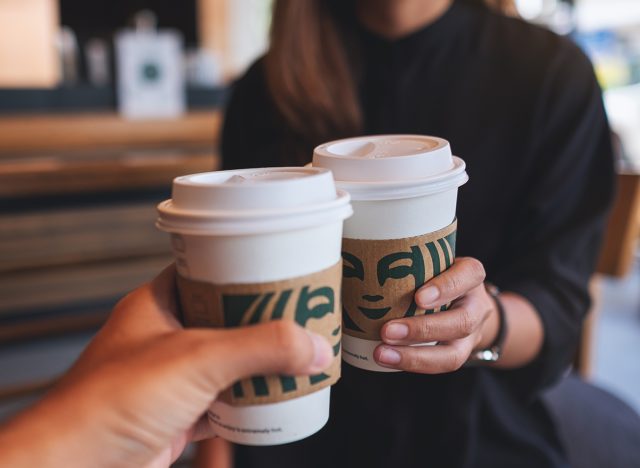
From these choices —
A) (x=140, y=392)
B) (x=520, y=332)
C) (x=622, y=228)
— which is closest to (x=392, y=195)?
(x=140, y=392)

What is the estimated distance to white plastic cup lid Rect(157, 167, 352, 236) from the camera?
47 centimetres

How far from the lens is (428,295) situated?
0.56 meters

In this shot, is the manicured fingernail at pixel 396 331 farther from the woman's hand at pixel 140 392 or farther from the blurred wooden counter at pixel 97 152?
the blurred wooden counter at pixel 97 152

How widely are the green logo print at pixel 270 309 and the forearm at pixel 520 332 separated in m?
0.52

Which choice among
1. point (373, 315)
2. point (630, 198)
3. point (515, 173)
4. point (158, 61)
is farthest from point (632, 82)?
point (373, 315)

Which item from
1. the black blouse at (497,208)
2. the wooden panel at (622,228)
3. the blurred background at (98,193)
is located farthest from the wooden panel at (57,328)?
the wooden panel at (622,228)

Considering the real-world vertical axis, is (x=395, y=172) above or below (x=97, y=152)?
above

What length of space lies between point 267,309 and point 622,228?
126 cm

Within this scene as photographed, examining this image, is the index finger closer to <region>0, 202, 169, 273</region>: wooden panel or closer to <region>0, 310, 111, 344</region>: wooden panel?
<region>0, 310, 111, 344</region>: wooden panel

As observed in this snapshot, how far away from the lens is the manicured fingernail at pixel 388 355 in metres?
0.57

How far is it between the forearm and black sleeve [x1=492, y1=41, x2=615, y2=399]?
0.04 feet

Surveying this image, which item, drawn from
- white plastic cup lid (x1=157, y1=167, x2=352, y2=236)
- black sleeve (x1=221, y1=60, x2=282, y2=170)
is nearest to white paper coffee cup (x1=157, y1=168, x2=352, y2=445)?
white plastic cup lid (x1=157, y1=167, x2=352, y2=236)

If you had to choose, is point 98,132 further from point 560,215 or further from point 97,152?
point 560,215

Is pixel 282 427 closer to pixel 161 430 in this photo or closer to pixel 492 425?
pixel 161 430
